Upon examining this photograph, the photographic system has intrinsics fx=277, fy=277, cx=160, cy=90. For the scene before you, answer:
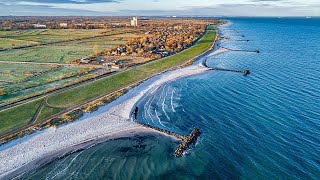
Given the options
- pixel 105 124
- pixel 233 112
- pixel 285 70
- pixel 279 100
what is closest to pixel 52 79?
pixel 105 124

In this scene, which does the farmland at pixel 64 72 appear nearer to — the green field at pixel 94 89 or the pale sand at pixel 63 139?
the green field at pixel 94 89

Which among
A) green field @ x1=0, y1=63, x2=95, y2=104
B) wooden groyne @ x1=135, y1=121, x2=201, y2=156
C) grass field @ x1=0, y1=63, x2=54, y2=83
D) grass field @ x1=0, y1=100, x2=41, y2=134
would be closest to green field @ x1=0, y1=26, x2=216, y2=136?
grass field @ x1=0, y1=100, x2=41, y2=134

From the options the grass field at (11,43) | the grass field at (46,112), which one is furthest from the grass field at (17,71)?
the grass field at (11,43)

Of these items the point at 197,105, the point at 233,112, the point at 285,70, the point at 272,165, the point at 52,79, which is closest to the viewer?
the point at 272,165

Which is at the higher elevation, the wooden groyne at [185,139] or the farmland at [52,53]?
the farmland at [52,53]

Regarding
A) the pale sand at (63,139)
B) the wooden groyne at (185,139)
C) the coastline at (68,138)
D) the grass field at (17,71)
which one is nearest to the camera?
the pale sand at (63,139)

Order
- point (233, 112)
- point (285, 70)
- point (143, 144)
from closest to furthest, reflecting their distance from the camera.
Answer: point (143, 144)
point (233, 112)
point (285, 70)

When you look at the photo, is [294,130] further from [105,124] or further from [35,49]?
[35,49]
